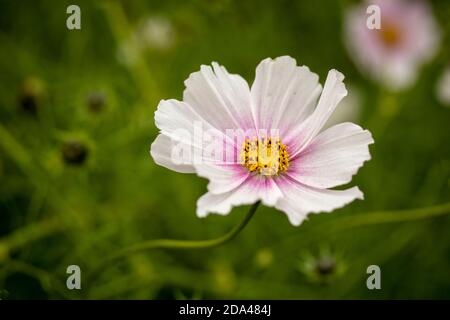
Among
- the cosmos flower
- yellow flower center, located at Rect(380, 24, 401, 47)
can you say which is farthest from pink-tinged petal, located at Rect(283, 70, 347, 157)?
yellow flower center, located at Rect(380, 24, 401, 47)

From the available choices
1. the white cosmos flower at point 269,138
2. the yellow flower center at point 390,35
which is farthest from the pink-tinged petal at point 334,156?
the yellow flower center at point 390,35

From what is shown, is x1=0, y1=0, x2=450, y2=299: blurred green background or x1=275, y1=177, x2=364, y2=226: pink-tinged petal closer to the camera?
x1=275, y1=177, x2=364, y2=226: pink-tinged petal

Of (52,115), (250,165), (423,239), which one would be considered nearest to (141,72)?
(52,115)

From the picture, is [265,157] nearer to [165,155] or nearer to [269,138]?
[269,138]

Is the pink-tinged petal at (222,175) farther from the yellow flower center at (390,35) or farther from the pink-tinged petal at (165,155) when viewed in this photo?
the yellow flower center at (390,35)

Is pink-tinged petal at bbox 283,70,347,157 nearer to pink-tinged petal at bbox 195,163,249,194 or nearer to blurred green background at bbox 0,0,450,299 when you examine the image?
pink-tinged petal at bbox 195,163,249,194

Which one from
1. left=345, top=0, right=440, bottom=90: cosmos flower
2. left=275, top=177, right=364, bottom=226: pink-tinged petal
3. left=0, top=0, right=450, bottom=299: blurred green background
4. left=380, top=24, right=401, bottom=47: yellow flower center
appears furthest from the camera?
left=380, top=24, right=401, bottom=47: yellow flower center
